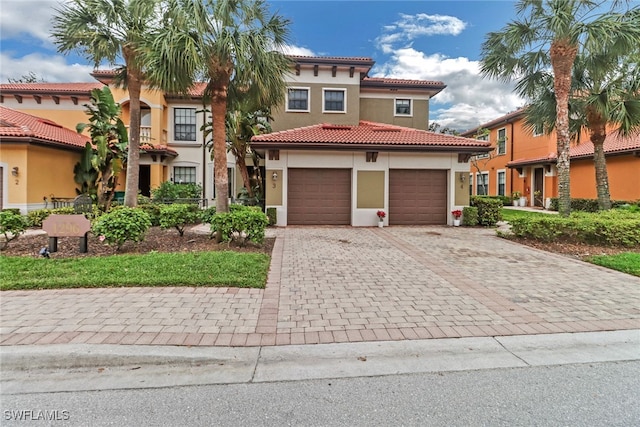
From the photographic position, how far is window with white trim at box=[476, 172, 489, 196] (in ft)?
102

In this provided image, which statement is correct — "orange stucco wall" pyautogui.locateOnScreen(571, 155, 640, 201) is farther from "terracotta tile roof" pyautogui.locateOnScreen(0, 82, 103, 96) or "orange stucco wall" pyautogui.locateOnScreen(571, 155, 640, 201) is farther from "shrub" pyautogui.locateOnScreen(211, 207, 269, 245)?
"terracotta tile roof" pyautogui.locateOnScreen(0, 82, 103, 96)

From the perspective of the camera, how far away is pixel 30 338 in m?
3.60

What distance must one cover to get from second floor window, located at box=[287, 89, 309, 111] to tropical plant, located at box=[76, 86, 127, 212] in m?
8.34

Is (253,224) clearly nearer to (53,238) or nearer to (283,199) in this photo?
(53,238)

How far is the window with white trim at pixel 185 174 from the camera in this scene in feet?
68.0

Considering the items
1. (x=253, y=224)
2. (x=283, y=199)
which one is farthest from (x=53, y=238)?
(x=283, y=199)

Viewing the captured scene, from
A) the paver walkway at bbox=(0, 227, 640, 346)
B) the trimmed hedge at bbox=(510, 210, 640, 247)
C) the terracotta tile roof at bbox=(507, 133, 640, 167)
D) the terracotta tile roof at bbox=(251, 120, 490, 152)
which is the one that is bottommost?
the paver walkway at bbox=(0, 227, 640, 346)

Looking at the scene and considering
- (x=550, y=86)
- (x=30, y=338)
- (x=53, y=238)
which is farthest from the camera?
(x=550, y=86)

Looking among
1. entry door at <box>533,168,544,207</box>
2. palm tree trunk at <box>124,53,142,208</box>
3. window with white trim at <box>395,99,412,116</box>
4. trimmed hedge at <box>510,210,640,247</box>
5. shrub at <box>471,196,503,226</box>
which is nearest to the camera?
trimmed hedge at <box>510,210,640,247</box>

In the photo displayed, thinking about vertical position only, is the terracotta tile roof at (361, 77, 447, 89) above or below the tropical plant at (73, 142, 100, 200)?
above

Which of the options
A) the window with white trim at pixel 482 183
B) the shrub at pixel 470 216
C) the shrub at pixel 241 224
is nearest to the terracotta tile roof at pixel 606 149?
the window with white trim at pixel 482 183

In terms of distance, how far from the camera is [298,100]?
1838 cm

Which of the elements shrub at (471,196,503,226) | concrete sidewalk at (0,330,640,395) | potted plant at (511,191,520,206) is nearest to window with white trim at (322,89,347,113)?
shrub at (471,196,503,226)

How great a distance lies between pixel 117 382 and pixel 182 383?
1.94 ft
